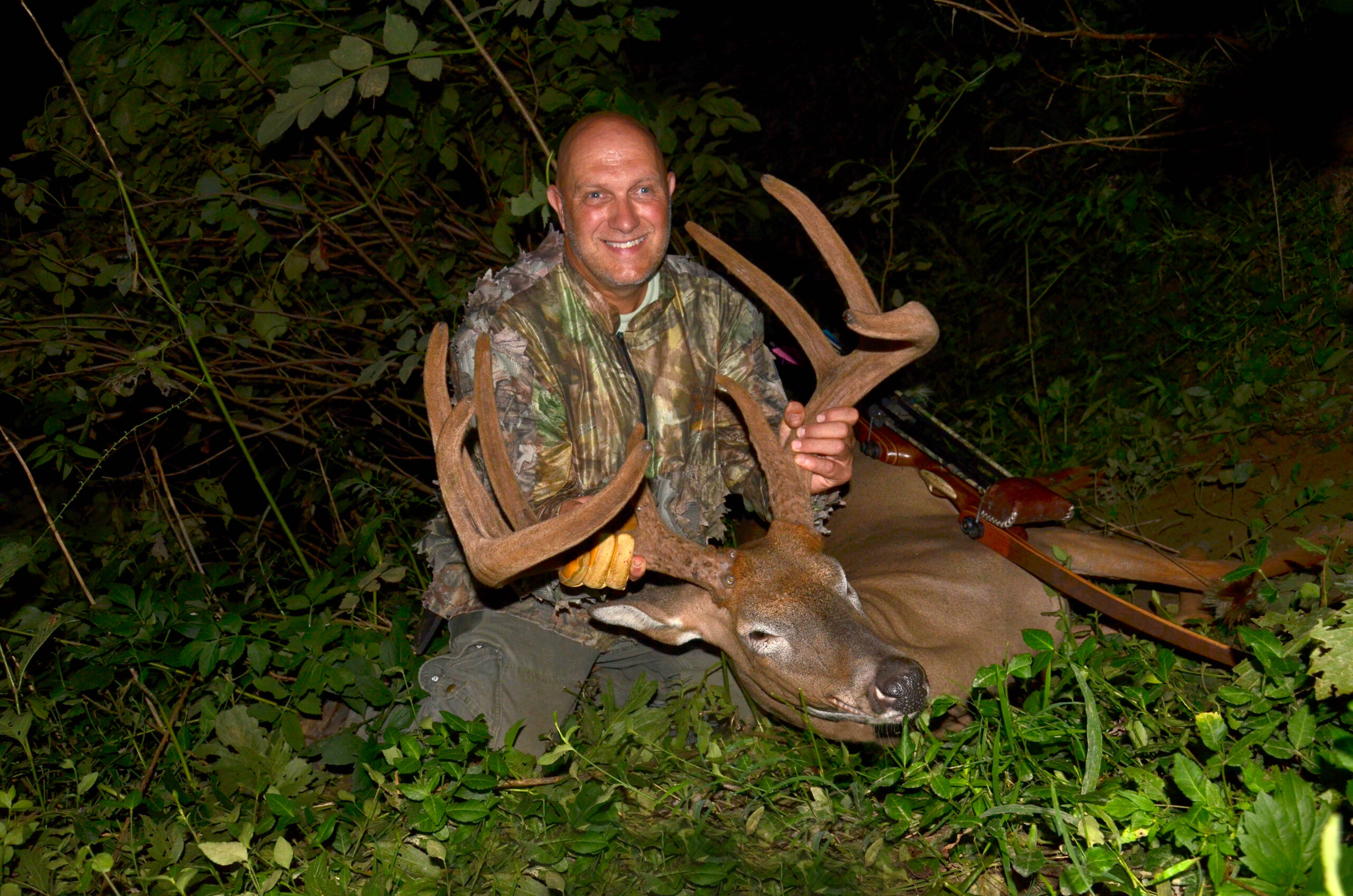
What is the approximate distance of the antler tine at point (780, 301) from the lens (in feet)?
10.5

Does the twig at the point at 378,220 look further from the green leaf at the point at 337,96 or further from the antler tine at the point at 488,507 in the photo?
the antler tine at the point at 488,507

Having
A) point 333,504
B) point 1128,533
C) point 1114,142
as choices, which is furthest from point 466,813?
Answer: point 1114,142

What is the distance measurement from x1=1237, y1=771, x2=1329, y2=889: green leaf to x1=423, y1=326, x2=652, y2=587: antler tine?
140 cm

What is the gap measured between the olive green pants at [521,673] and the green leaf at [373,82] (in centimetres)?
173

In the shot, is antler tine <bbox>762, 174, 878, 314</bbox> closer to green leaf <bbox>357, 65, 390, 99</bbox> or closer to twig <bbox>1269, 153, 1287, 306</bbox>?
green leaf <bbox>357, 65, 390, 99</bbox>

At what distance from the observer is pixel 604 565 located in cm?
274

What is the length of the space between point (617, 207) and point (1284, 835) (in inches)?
99.5

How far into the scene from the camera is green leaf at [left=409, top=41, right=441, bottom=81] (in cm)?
321

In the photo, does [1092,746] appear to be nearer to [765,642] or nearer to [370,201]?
[765,642]

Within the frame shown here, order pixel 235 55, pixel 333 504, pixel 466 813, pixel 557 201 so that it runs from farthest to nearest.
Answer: pixel 333 504
pixel 235 55
pixel 557 201
pixel 466 813

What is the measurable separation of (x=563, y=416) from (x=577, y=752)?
1.14 m

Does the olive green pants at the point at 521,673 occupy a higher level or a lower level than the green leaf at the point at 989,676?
lower

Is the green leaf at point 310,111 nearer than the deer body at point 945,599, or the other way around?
the green leaf at point 310,111

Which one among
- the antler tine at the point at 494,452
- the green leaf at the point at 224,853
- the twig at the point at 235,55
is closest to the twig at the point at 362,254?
the twig at the point at 235,55
